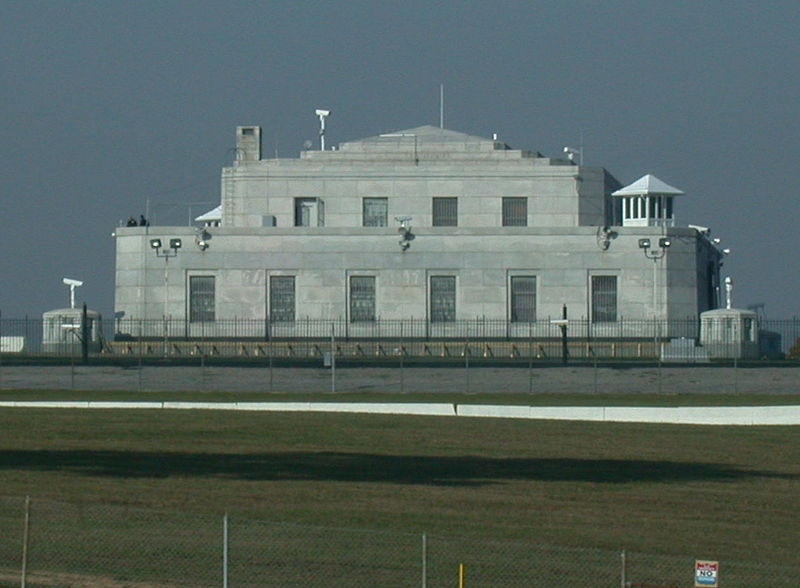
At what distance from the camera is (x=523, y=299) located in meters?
83.0

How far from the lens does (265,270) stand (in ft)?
275

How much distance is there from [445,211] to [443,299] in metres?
7.69

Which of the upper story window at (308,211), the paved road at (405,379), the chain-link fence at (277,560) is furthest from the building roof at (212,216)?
the chain-link fence at (277,560)

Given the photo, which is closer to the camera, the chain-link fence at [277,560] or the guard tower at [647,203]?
the chain-link fence at [277,560]

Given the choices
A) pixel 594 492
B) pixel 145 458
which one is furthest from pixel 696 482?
pixel 145 458

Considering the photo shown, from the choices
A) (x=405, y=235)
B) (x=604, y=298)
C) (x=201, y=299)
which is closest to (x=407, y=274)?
(x=405, y=235)

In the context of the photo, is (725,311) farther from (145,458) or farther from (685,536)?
(685,536)

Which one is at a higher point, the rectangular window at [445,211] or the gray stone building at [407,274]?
the rectangular window at [445,211]

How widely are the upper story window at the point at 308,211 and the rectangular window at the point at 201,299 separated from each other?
7852 mm

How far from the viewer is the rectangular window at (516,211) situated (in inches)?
3506

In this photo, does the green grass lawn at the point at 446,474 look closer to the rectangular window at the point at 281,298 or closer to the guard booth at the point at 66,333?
the guard booth at the point at 66,333

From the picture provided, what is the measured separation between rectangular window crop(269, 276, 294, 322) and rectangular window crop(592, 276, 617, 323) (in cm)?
1511

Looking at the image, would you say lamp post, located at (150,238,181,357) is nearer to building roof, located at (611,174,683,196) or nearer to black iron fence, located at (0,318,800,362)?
black iron fence, located at (0,318,800,362)

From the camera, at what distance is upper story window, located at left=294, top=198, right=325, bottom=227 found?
89438mm
